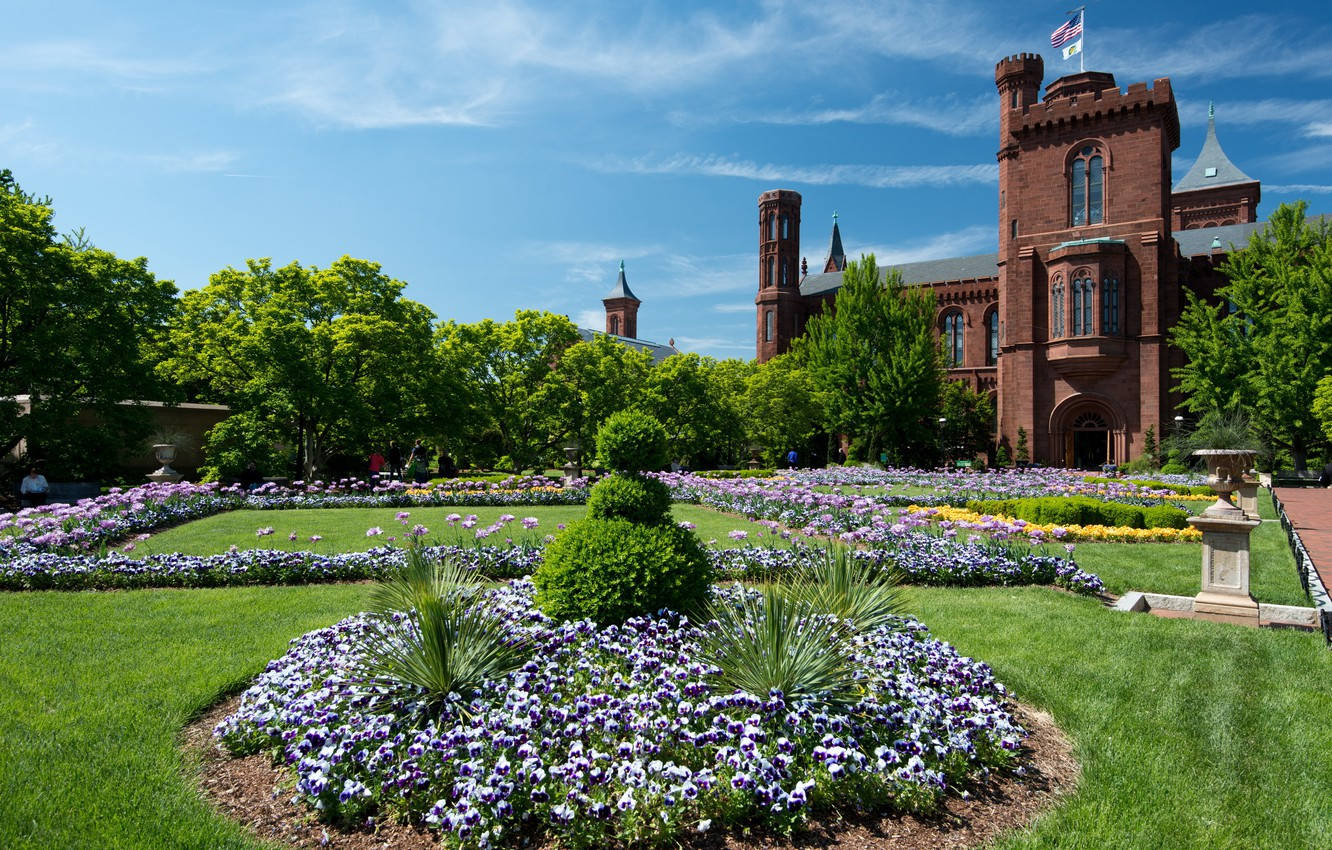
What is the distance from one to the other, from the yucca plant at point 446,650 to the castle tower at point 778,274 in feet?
188

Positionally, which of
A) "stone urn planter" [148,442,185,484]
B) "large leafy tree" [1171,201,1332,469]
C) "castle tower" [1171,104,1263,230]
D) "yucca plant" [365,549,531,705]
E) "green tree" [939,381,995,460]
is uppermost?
"castle tower" [1171,104,1263,230]

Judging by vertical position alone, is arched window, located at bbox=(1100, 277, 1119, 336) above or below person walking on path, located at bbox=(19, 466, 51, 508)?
above

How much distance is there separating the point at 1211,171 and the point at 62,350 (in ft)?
231

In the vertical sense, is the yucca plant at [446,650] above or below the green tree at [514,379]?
below

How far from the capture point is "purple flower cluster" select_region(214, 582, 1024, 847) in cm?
355

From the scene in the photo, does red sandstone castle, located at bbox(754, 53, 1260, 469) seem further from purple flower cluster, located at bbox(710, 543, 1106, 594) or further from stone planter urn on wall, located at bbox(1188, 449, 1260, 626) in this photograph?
stone planter urn on wall, located at bbox(1188, 449, 1260, 626)

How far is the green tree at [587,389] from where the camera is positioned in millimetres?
31531

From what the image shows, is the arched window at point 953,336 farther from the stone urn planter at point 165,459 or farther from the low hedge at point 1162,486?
the stone urn planter at point 165,459

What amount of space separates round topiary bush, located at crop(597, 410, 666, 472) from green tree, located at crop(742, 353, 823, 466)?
1494 inches

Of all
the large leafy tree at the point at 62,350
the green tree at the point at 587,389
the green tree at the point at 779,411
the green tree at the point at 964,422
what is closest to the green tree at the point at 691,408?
the green tree at the point at 779,411

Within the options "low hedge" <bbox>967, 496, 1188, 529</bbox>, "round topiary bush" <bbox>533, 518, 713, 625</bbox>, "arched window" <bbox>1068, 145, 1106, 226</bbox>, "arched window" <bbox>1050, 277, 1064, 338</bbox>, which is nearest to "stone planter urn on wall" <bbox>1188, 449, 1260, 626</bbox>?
"round topiary bush" <bbox>533, 518, 713, 625</bbox>

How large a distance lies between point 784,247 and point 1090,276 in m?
30.1

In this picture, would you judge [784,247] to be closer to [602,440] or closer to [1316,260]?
[1316,260]

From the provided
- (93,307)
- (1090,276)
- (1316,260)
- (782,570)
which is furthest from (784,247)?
(782,570)
